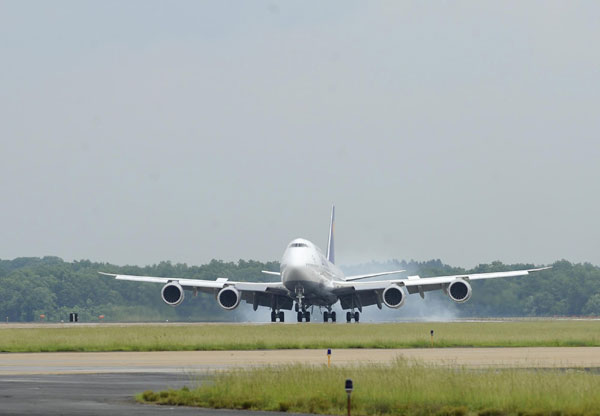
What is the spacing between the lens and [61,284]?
14738 cm

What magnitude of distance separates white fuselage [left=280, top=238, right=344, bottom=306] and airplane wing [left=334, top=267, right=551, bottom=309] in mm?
1442

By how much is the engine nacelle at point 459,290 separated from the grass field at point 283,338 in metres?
10.7

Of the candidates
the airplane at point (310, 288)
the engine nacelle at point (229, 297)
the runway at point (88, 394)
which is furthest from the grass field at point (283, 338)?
the runway at point (88, 394)

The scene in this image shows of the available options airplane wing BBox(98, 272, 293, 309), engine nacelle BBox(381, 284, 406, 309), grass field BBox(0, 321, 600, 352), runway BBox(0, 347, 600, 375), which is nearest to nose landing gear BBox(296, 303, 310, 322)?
airplane wing BBox(98, 272, 293, 309)

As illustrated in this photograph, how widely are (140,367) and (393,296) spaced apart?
43.6 metres

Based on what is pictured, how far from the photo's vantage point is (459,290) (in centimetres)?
8006

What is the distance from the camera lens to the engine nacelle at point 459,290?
79.8m

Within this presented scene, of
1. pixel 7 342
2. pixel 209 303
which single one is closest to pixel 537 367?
pixel 7 342

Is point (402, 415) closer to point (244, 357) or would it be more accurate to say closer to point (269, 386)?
point (269, 386)

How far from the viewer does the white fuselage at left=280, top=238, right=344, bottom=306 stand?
7769 cm

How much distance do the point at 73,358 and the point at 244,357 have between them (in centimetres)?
693

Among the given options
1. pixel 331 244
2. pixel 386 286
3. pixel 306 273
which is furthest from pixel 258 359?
pixel 331 244

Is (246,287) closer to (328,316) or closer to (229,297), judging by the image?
(229,297)

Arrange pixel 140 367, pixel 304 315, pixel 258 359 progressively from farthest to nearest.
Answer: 1. pixel 304 315
2. pixel 258 359
3. pixel 140 367
